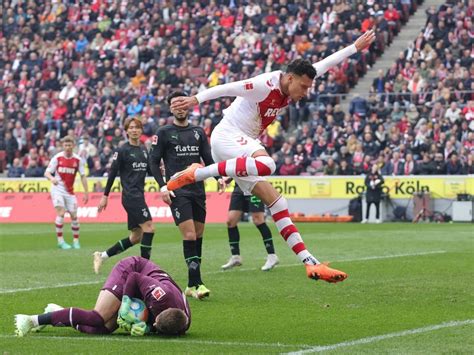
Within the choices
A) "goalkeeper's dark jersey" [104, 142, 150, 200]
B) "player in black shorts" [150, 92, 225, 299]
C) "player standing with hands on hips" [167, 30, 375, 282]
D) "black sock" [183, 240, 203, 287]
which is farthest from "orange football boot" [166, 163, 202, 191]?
"goalkeeper's dark jersey" [104, 142, 150, 200]

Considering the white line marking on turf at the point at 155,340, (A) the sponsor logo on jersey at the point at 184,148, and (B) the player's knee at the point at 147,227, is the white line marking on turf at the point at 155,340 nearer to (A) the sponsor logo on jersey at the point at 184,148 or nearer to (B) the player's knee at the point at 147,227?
(A) the sponsor logo on jersey at the point at 184,148

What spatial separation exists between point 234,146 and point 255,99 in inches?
22.9

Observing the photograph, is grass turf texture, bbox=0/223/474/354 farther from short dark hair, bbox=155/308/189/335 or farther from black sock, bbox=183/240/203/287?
black sock, bbox=183/240/203/287

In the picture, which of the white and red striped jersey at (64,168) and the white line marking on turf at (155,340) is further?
the white and red striped jersey at (64,168)

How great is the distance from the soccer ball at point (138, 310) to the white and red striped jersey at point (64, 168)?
14.7 meters

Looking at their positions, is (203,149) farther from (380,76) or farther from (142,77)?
(142,77)

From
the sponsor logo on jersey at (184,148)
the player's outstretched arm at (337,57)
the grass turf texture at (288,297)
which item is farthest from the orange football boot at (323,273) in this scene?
the sponsor logo on jersey at (184,148)

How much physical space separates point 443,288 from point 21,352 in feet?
22.2

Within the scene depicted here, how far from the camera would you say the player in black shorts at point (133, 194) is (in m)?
17.5

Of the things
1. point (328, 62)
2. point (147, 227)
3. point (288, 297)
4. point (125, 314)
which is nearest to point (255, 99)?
point (328, 62)

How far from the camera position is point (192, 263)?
1385cm

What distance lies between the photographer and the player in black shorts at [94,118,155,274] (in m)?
17.5

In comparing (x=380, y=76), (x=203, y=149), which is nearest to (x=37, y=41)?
(x=380, y=76)

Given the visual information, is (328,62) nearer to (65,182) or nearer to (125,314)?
(125,314)
